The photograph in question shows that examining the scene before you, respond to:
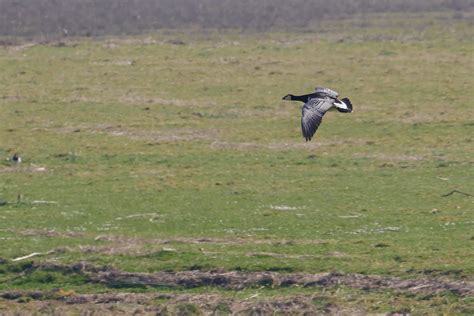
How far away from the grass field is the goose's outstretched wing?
4.67 ft

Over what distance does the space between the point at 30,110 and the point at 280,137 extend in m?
5.70

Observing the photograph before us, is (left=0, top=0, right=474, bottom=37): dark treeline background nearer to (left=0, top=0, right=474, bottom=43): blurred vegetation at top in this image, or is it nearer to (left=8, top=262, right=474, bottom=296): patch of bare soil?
(left=0, top=0, right=474, bottom=43): blurred vegetation at top

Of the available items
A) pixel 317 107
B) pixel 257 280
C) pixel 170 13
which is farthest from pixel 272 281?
pixel 170 13

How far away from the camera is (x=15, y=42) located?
129 ft

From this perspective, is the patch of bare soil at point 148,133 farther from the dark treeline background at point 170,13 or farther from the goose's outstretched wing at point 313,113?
the dark treeline background at point 170,13

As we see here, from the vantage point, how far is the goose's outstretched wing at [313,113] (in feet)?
45.8

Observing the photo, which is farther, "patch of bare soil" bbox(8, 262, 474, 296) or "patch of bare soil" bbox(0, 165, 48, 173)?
"patch of bare soil" bbox(0, 165, 48, 173)

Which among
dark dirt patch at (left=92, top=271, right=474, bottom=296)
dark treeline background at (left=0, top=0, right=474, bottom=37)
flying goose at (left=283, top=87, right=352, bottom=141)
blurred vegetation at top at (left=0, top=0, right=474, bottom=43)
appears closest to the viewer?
dark dirt patch at (left=92, top=271, right=474, bottom=296)

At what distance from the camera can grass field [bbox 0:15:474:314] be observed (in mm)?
13992

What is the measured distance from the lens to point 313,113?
1450cm

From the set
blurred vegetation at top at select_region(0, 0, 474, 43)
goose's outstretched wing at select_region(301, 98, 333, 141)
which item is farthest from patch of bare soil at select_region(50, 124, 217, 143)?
blurred vegetation at top at select_region(0, 0, 474, 43)

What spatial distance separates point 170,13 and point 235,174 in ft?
107

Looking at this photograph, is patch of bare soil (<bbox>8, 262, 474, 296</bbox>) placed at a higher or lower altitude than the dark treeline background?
lower

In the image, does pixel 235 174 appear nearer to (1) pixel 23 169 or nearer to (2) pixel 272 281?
(1) pixel 23 169
